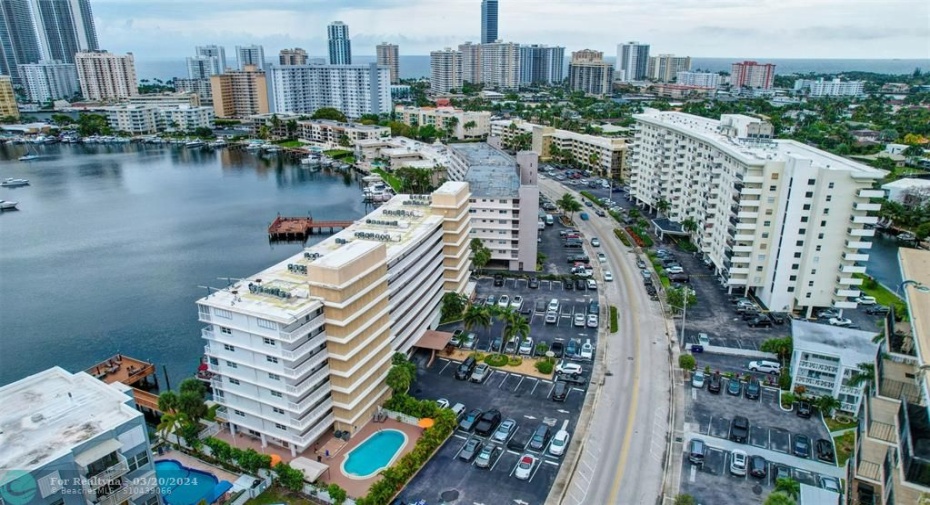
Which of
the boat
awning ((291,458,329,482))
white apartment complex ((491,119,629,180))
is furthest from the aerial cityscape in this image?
the boat

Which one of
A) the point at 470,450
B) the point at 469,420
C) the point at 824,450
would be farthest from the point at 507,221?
the point at 824,450

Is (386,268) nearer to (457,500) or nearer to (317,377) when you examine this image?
(317,377)

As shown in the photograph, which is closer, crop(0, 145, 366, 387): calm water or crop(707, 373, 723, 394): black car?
crop(707, 373, 723, 394): black car

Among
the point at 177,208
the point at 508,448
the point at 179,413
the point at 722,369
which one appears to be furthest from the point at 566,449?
the point at 177,208

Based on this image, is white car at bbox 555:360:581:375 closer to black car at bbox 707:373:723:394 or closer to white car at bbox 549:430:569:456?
white car at bbox 549:430:569:456

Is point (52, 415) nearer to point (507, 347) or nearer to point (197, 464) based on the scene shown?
point (197, 464)

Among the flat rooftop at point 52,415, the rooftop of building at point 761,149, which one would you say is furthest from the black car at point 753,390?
the flat rooftop at point 52,415
